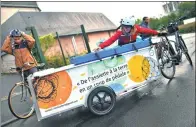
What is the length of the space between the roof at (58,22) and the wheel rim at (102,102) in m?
28.8

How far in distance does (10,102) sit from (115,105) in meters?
2.24

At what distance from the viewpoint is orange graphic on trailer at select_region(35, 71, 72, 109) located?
5.05m

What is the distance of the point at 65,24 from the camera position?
42.0m

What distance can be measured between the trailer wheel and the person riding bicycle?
1804 millimetres

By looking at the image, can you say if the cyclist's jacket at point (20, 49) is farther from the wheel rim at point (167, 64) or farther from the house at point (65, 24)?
the house at point (65, 24)

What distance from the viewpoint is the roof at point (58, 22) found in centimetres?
3538

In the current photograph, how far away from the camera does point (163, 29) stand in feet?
26.4

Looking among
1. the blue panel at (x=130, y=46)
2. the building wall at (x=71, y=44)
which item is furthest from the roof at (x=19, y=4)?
the blue panel at (x=130, y=46)

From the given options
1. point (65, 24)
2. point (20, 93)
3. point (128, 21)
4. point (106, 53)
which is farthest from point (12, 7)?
point (106, 53)

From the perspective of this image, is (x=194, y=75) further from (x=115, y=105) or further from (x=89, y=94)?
(x=89, y=94)

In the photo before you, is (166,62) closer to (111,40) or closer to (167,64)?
(167,64)

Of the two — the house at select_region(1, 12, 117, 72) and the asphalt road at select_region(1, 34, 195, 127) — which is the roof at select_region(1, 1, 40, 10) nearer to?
the house at select_region(1, 12, 117, 72)

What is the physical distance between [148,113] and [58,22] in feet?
122

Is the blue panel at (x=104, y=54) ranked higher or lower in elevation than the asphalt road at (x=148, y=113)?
higher
